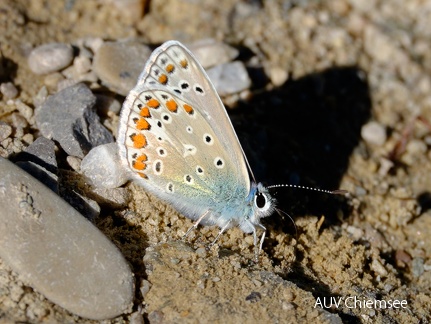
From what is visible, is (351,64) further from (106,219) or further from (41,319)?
(41,319)

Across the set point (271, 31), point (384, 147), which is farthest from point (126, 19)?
point (384, 147)

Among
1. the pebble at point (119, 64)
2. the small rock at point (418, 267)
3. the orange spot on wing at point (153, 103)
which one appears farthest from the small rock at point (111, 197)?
the small rock at point (418, 267)

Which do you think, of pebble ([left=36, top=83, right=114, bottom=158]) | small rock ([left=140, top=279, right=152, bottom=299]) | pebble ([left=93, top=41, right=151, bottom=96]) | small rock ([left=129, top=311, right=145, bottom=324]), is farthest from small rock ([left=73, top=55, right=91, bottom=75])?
small rock ([left=129, top=311, right=145, bottom=324])

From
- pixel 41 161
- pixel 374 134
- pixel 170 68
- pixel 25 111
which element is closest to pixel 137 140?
pixel 170 68

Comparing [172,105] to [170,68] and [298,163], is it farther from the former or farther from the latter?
[298,163]

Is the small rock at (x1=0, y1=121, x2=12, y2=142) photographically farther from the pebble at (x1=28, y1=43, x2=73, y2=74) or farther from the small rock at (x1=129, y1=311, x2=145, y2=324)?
the small rock at (x1=129, y1=311, x2=145, y2=324)

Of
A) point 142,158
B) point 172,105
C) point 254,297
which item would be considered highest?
point 172,105
